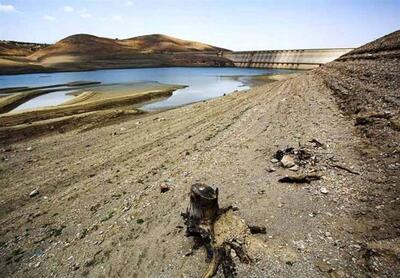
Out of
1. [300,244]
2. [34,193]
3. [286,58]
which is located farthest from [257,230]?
[286,58]

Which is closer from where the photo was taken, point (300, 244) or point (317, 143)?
point (300, 244)

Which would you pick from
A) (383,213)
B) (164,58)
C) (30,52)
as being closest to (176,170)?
(383,213)

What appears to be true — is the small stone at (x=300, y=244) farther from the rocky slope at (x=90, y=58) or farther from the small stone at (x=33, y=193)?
the rocky slope at (x=90, y=58)

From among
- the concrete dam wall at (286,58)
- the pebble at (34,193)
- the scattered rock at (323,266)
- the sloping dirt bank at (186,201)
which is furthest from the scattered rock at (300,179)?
the concrete dam wall at (286,58)

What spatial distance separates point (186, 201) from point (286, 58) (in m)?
130

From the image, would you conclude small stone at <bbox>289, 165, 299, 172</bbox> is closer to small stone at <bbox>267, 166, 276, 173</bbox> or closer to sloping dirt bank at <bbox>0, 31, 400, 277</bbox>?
sloping dirt bank at <bbox>0, 31, 400, 277</bbox>

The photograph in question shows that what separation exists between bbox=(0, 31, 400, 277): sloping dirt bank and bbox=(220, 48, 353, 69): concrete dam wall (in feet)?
326

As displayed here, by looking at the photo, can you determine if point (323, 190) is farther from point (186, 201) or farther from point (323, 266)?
point (186, 201)

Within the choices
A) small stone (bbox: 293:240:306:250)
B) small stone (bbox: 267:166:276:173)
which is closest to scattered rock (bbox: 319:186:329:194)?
small stone (bbox: 267:166:276:173)

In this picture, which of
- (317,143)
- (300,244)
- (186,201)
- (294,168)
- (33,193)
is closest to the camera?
(300,244)

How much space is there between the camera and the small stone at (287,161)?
10406 millimetres

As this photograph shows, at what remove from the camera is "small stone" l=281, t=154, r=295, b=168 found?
1041 centimetres

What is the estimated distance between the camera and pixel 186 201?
386 inches

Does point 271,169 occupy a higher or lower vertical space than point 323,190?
lower
